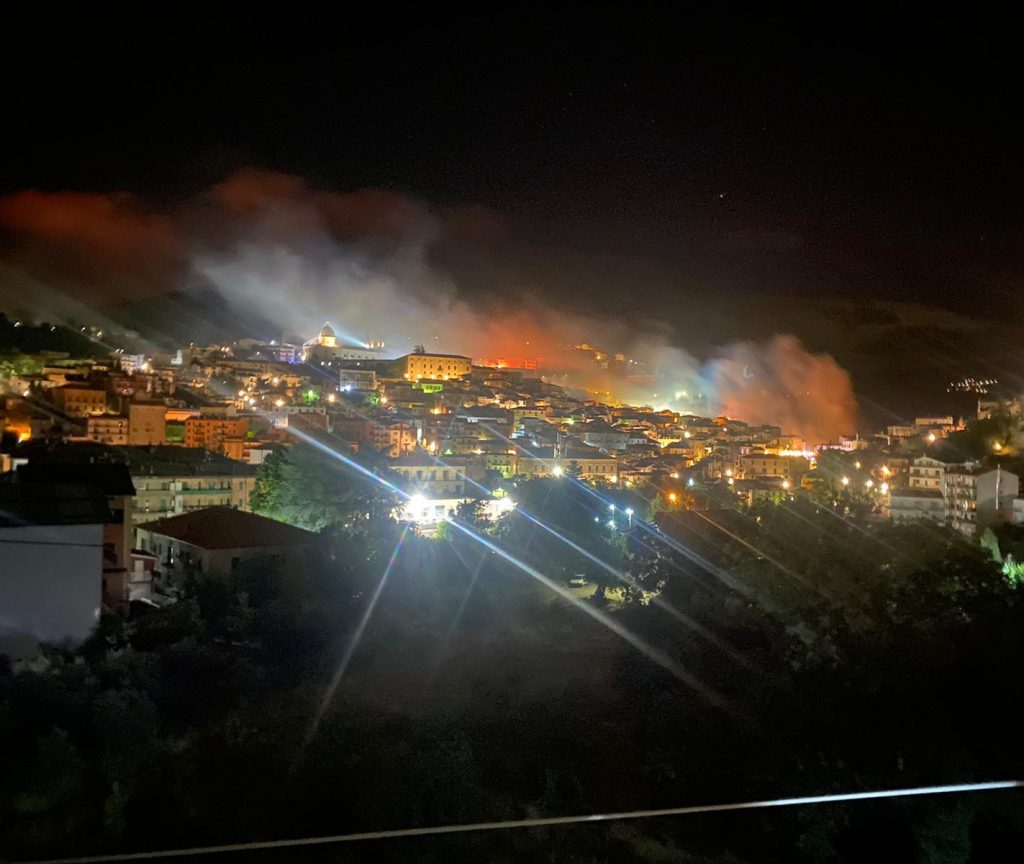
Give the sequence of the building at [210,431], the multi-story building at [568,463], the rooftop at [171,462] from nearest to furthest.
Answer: the rooftop at [171,462] < the building at [210,431] < the multi-story building at [568,463]

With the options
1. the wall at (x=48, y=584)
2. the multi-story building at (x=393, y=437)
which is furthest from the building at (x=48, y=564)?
the multi-story building at (x=393, y=437)

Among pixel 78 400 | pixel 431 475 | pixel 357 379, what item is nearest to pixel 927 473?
pixel 431 475

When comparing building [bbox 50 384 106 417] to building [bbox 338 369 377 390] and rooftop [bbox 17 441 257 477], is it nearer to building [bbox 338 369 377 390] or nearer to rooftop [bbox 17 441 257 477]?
rooftop [bbox 17 441 257 477]

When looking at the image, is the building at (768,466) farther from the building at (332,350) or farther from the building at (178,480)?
the building at (332,350)

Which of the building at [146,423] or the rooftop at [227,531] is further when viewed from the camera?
the building at [146,423]

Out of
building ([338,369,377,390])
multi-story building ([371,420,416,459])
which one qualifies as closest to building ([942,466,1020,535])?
multi-story building ([371,420,416,459])
